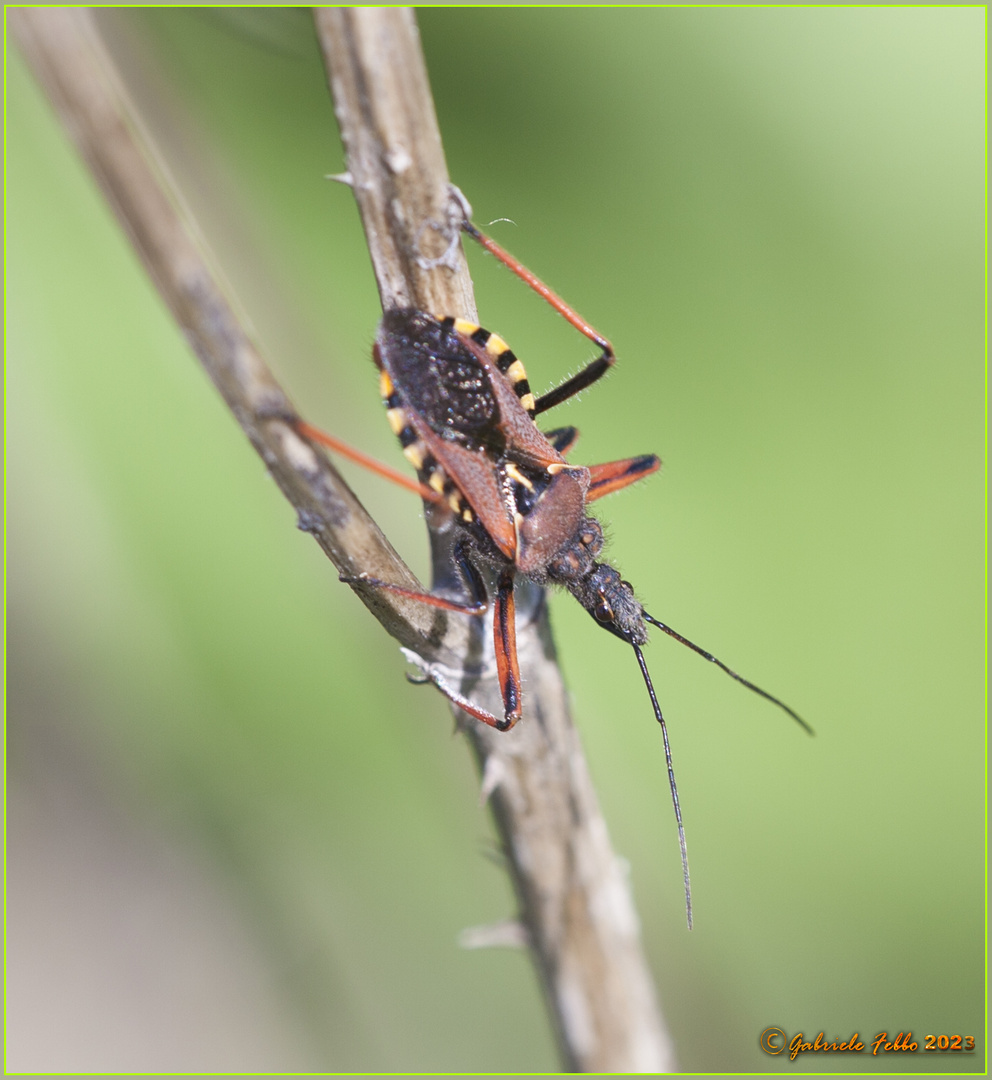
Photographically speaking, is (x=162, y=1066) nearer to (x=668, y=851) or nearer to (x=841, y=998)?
(x=668, y=851)

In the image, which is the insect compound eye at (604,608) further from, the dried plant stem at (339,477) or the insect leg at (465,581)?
the insect leg at (465,581)

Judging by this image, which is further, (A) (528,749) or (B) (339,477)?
(A) (528,749)

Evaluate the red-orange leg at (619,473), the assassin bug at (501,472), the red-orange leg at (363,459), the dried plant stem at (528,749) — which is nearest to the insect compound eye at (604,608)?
the assassin bug at (501,472)

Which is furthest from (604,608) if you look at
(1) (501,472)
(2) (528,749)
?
(2) (528,749)

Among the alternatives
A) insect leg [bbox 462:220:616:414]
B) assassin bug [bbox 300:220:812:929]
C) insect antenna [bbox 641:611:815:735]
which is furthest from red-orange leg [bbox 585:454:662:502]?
insect antenna [bbox 641:611:815:735]

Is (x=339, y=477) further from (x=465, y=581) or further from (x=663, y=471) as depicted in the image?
(x=663, y=471)

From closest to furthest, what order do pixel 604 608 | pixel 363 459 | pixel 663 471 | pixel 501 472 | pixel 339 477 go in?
1. pixel 339 477
2. pixel 363 459
3. pixel 501 472
4. pixel 604 608
5. pixel 663 471

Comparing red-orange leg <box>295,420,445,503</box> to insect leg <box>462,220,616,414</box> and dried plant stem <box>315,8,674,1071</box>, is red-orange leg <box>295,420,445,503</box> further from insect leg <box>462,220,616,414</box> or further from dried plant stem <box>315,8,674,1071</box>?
insect leg <box>462,220,616,414</box>

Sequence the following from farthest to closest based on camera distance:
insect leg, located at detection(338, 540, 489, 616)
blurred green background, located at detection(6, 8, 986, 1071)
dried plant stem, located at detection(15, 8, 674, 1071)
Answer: blurred green background, located at detection(6, 8, 986, 1071) → insect leg, located at detection(338, 540, 489, 616) → dried plant stem, located at detection(15, 8, 674, 1071)
